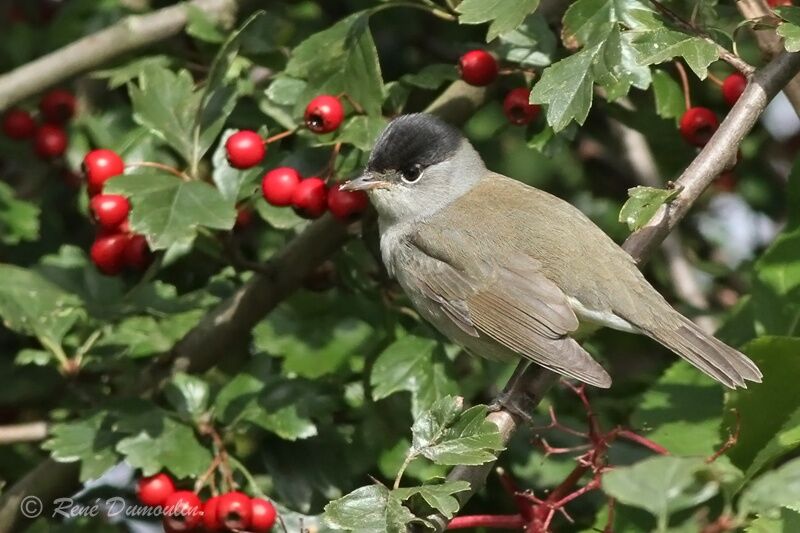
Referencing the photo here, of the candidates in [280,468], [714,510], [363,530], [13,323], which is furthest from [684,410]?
[13,323]

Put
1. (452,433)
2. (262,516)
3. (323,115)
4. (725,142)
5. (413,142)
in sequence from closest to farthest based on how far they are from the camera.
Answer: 1. (452,433)
2. (725,142)
3. (262,516)
4. (323,115)
5. (413,142)

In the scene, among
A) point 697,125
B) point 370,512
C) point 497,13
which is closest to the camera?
point 370,512

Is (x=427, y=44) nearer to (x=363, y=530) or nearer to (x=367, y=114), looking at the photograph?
(x=367, y=114)

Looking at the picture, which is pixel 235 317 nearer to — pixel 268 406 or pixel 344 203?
pixel 268 406

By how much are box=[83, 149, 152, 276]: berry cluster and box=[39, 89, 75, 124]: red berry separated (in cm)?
82

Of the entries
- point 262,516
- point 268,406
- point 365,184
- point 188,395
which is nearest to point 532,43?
point 365,184

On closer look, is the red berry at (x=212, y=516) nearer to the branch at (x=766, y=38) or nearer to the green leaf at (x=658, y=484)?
the green leaf at (x=658, y=484)

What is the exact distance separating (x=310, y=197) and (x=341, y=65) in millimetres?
398

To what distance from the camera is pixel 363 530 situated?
2139 millimetres

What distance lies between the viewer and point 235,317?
333 centimetres

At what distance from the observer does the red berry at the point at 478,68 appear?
3121mm

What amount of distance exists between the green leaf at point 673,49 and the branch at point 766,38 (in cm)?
40

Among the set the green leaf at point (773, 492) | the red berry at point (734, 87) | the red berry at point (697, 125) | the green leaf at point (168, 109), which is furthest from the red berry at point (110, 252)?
the green leaf at point (773, 492)

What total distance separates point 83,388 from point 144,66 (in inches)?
38.0
